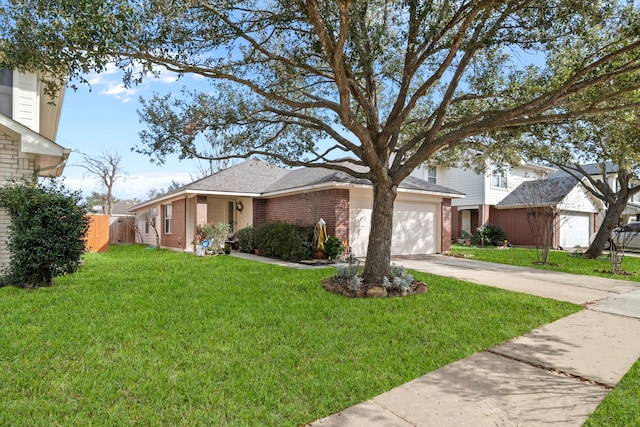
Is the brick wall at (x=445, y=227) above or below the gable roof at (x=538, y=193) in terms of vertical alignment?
below

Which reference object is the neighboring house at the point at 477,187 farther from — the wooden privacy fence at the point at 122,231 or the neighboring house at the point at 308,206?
the wooden privacy fence at the point at 122,231

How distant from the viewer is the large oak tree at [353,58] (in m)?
5.59

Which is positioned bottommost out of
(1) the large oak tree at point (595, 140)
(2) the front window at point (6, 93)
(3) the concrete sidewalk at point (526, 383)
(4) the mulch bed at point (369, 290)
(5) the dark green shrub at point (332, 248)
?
(3) the concrete sidewalk at point (526, 383)

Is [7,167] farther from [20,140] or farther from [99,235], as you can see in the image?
[99,235]

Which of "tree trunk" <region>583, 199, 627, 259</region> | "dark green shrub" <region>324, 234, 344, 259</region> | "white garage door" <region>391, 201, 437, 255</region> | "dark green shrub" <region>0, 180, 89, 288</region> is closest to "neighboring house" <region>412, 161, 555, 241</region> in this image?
"tree trunk" <region>583, 199, 627, 259</region>

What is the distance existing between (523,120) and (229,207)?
1503cm

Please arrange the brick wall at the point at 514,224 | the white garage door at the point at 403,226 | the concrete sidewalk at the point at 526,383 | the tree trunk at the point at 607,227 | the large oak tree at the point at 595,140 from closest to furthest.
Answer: the concrete sidewalk at the point at 526,383 < the large oak tree at the point at 595,140 < the white garage door at the point at 403,226 < the tree trunk at the point at 607,227 < the brick wall at the point at 514,224

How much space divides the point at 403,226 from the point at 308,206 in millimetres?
4044

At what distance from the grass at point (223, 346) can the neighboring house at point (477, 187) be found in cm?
1681

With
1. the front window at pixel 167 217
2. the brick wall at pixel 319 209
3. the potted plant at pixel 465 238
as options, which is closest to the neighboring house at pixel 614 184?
the potted plant at pixel 465 238

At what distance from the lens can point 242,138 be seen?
986 cm

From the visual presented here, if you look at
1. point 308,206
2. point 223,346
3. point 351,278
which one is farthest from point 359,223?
point 223,346

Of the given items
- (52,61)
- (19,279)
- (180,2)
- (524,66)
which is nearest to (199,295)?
(19,279)

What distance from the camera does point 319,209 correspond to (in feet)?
44.9
